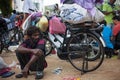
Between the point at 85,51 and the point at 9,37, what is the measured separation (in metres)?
3.93

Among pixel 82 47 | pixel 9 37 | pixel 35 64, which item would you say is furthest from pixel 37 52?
pixel 9 37

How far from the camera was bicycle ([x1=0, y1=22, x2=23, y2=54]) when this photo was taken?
29.2ft

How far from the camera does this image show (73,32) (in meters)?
6.09

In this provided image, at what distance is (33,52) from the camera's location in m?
5.61

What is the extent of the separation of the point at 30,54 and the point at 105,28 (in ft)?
8.01

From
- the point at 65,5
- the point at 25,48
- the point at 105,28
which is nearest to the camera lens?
the point at 25,48

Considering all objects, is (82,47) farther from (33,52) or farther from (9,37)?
(9,37)

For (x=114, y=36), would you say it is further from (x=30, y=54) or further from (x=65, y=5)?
(x=30, y=54)

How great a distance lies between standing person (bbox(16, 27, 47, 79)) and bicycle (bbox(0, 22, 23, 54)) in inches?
123

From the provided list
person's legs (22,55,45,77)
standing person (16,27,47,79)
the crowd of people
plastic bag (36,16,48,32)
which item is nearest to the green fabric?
the crowd of people

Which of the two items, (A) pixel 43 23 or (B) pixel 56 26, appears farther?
(A) pixel 43 23

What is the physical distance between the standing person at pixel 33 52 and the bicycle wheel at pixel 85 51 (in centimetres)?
67

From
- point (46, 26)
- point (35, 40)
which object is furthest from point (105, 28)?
point (35, 40)

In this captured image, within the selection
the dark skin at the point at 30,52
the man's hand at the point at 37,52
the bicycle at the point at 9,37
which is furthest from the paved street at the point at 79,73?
the bicycle at the point at 9,37
